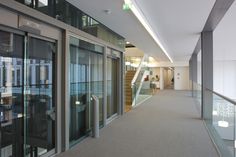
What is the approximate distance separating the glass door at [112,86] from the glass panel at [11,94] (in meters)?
3.67

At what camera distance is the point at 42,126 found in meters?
3.54

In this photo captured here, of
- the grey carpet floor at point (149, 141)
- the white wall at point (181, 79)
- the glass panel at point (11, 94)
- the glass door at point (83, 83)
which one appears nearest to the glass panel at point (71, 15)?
the glass door at point (83, 83)

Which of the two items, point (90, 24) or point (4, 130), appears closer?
point (4, 130)

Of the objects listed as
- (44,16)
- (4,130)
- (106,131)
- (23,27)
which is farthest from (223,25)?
(4,130)

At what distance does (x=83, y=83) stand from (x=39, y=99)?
5.03 feet

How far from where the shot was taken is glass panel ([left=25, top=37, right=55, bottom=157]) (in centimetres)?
320

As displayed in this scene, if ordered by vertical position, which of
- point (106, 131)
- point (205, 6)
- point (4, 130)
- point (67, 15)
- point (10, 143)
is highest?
point (205, 6)

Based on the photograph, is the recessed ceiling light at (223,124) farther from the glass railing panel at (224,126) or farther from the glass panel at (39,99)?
the glass panel at (39,99)

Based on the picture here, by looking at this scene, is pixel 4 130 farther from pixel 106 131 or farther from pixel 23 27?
pixel 106 131

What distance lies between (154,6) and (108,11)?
3.41 feet

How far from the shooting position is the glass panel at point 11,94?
2.73 metres

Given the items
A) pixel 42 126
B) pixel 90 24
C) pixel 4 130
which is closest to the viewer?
pixel 4 130

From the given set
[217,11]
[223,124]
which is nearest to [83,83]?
[223,124]

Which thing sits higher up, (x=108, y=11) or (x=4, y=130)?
(x=108, y=11)
